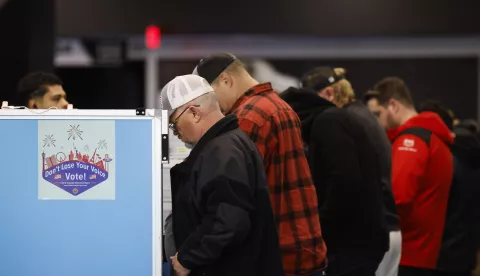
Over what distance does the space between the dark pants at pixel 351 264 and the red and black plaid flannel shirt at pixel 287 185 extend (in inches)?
20.2

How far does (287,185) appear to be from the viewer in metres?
3.16

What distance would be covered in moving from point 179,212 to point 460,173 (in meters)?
2.35

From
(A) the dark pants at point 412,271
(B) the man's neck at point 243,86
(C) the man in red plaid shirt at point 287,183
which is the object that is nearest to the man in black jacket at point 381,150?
(A) the dark pants at point 412,271

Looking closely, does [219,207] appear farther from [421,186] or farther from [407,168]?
[421,186]

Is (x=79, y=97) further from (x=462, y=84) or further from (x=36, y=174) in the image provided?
(x=36, y=174)

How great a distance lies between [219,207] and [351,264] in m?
1.27

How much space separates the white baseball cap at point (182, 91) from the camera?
2760mm

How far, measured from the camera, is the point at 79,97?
880cm

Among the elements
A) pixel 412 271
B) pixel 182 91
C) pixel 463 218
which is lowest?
pixel 412 271

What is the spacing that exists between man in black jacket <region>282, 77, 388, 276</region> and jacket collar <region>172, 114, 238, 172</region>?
0.95m

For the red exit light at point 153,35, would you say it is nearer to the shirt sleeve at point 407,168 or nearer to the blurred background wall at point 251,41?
the blurred background wall at point 251,41

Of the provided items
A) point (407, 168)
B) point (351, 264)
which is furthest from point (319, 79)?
point (351, 264)

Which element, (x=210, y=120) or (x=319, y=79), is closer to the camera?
(x=210, y=120)

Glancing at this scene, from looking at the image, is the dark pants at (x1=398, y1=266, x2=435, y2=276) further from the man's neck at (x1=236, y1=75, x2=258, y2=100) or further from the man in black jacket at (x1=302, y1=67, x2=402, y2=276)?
A: the man's neck at (x1=236, y1=75, x2=258, y2=100)
